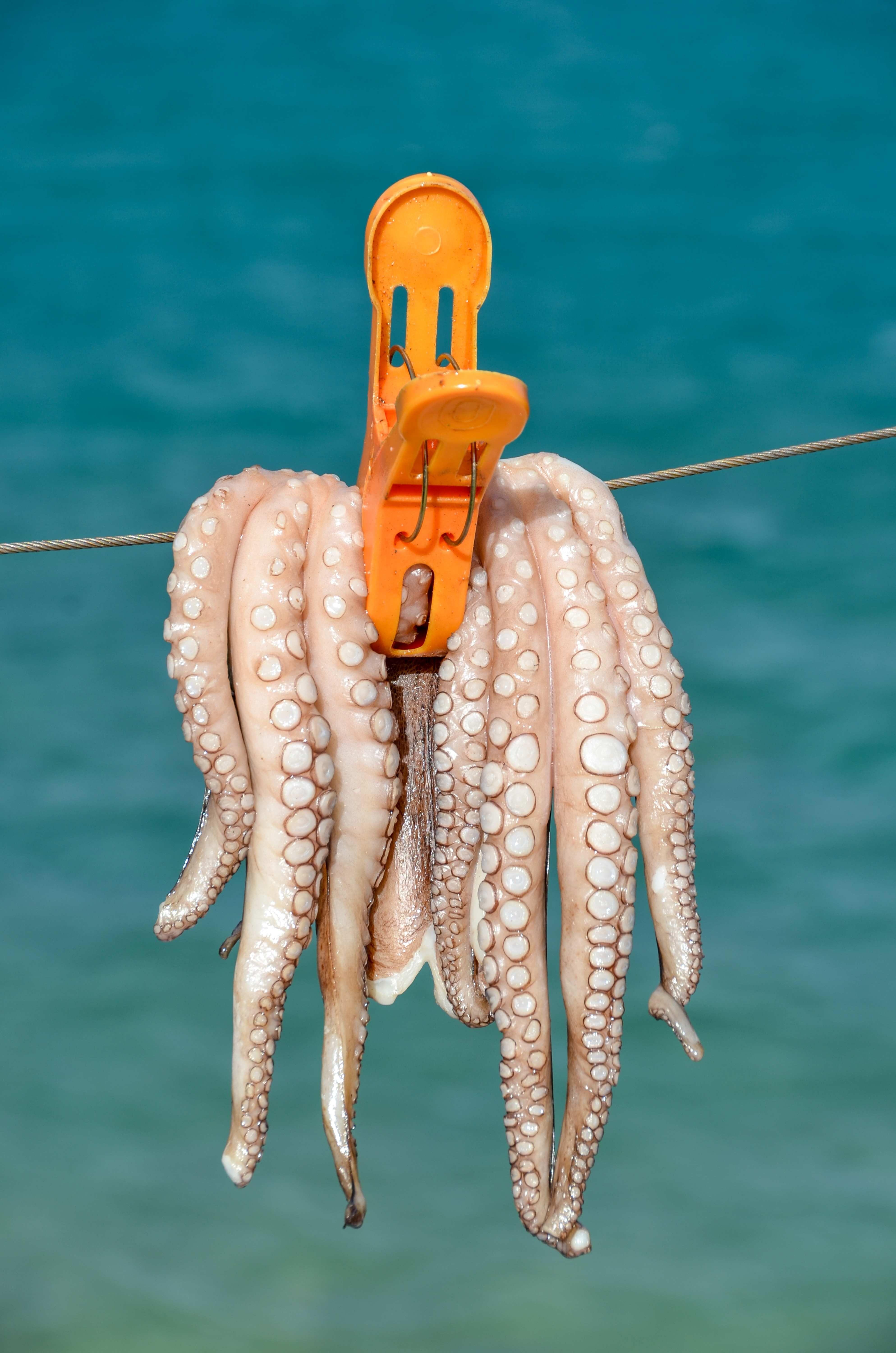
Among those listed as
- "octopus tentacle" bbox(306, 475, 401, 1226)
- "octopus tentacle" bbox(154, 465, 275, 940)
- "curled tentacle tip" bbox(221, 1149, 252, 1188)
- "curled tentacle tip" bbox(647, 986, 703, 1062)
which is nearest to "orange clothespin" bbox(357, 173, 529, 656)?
"octopus tentacle" bbox(306, 475, 401, 1226)

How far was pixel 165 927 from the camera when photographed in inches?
66.7

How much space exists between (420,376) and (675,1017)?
0.81m

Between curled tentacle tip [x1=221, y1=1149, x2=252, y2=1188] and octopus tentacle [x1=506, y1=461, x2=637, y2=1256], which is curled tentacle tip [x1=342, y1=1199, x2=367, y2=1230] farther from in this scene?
octopus tentacle [x1=506, y1=461, x2=637, y2=1256]

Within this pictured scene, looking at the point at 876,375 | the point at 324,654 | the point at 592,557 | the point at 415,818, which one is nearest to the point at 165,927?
the point at 415,818

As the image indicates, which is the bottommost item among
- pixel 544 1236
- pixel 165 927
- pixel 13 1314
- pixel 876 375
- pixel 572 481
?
pixel 13 1314

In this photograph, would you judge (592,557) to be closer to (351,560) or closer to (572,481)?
(572,481)

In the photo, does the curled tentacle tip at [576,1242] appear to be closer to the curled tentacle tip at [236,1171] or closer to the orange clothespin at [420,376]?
the curled tentacle tip at [236,1171]

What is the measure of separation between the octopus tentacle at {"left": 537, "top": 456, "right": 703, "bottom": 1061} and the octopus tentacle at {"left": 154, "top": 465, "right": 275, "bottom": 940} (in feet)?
1.44

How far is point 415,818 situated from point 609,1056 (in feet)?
1.29

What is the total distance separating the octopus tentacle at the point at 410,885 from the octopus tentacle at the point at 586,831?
0.72 feet

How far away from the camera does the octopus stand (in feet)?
4.85

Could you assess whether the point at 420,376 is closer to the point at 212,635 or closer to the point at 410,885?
the point at 212,635

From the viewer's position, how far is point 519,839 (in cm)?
151

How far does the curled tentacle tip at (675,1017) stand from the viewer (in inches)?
61.3
